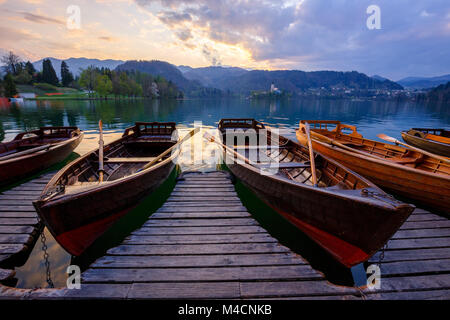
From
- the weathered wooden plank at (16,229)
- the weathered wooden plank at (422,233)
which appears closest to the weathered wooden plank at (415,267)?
the weathered wooden plank at (422,233)

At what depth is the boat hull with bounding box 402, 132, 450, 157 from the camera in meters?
10.9

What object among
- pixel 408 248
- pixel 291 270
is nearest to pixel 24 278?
pixel 291 270

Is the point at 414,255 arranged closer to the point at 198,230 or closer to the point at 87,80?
the point at 198,230

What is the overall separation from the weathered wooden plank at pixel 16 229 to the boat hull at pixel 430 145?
18090mm

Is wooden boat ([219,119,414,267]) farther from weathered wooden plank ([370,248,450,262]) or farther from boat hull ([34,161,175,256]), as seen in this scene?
boat hull ([34,161,175,256])

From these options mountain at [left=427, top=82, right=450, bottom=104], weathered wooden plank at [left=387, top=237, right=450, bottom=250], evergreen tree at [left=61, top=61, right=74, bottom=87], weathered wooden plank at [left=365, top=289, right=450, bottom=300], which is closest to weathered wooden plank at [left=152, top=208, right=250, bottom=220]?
weathered wooden plank at [left=365, top=289, right=450, bottom=300]

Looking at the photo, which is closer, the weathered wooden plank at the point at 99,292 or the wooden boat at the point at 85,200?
the weathered wooden plank at the point at 99,292

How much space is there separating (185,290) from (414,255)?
4.99 m

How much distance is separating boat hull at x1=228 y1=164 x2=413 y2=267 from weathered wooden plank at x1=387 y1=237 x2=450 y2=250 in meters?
1.29

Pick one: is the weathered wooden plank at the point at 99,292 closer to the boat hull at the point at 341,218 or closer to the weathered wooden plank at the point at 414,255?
the boat hull at the point at 341,218

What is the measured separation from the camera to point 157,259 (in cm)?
416

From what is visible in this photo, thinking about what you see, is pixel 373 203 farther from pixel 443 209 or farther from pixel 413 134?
pixel 413 134

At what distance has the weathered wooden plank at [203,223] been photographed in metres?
5.41

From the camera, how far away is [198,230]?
5.23 metres
